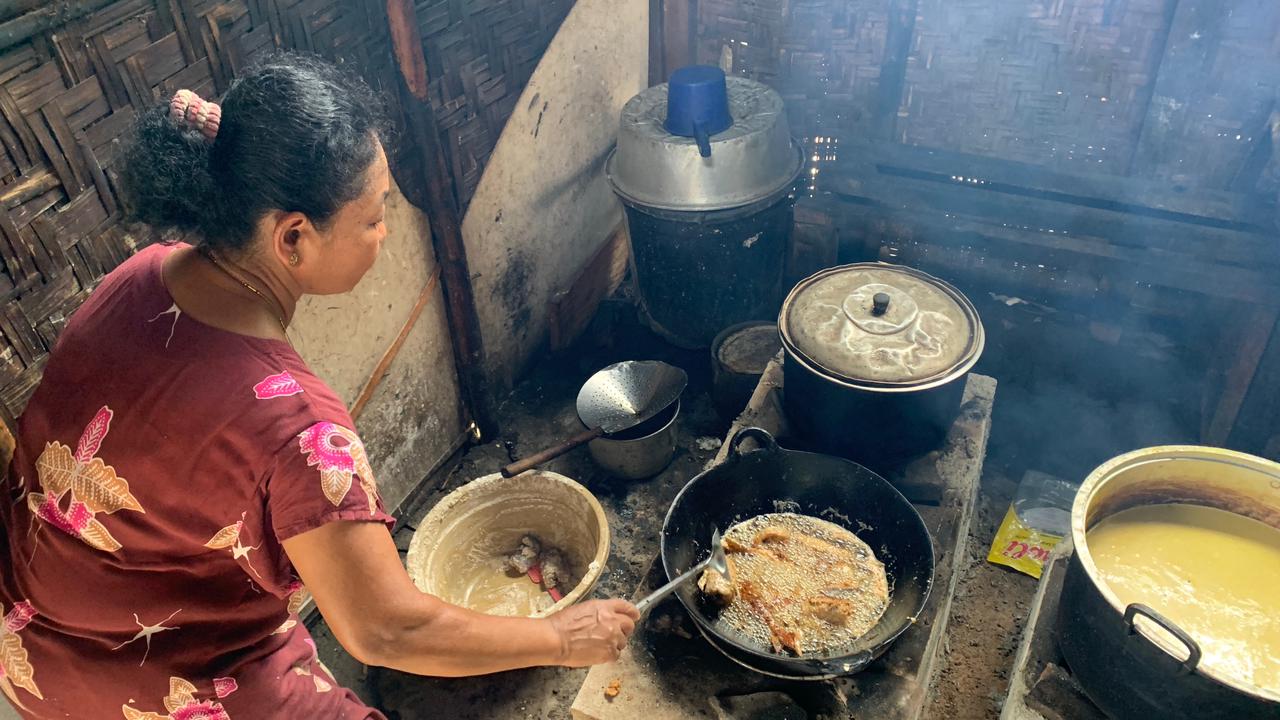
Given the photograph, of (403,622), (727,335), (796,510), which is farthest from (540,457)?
(403,622)

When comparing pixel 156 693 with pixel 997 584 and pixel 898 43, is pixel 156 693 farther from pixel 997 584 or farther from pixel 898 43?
pixel 898 43

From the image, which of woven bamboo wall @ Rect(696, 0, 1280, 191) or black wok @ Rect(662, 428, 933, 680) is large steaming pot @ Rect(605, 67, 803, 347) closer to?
woven bamboo wall @ Rect(696, 0, 1280, 191)

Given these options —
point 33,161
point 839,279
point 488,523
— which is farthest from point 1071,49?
point 33,161

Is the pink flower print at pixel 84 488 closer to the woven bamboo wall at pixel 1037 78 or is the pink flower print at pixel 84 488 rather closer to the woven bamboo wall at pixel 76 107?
the woven bamboo wall at pixel 76 107

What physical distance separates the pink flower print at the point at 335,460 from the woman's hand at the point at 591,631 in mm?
678

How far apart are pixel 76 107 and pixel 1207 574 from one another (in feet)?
11.8

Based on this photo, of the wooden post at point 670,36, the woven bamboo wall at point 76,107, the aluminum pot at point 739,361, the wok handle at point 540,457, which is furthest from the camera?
the wooden post at point 670,36

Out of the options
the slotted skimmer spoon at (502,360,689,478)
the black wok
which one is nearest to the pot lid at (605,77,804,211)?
the slotted skimmer spoon at (502,360,689,478)

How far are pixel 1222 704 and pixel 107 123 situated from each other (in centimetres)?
339

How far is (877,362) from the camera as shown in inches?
115

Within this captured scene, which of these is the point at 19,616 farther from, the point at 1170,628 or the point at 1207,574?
the point at 1207,574

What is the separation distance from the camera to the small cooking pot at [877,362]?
290cm

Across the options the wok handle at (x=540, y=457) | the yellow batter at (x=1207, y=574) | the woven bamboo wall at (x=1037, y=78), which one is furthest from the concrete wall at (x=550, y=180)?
the yellow batter at (x=1207, y=574)

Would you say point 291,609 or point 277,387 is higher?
point 277,387
